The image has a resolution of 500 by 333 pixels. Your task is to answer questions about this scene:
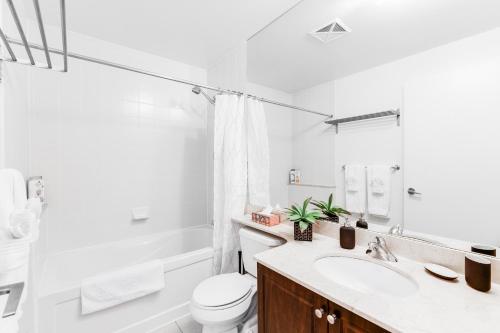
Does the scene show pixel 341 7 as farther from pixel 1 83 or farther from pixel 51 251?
pixel 51 251

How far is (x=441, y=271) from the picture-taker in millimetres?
901

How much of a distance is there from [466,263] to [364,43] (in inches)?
47.2

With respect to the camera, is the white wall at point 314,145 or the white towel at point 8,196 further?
the white wall at point 314,145

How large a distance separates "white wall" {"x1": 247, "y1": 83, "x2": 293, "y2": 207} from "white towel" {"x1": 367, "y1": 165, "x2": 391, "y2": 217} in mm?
602

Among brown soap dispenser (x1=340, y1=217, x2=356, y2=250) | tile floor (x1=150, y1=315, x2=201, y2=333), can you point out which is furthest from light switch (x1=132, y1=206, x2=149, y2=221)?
brown soap dispenser (x1=340, y1=217, x2=356, y2=250)

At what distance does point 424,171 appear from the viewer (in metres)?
1.02

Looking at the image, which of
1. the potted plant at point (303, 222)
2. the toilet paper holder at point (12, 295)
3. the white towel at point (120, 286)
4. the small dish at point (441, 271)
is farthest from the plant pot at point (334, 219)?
the toilet paper holder at point (12, 295)

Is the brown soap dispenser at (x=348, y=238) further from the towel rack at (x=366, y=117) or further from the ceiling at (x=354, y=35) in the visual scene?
the ceiling at (x=354, y=35)

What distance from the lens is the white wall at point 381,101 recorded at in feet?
2.94

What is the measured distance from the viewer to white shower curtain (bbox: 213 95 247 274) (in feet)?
6.31

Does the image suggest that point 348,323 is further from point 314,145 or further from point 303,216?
point 314,145

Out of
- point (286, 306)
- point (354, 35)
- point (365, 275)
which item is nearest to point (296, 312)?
point (286, 306)

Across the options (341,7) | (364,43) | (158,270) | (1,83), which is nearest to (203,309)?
(158,270)

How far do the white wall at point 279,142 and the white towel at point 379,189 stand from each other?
1.97 ft
